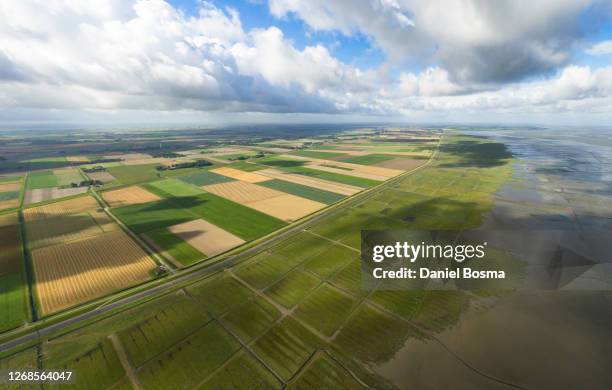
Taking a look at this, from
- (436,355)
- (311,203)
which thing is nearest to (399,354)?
(436,355)

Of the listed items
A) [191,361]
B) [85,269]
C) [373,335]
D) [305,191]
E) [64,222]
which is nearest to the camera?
[191,361]

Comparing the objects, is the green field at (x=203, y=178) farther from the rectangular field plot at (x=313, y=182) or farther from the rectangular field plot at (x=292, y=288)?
the rectangular field plot at (x=292, y=288)

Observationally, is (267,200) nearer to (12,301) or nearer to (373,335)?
(12,301)

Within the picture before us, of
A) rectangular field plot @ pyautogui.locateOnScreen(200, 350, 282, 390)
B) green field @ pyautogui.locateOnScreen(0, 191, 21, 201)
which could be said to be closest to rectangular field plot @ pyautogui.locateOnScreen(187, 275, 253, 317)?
rectangular field plot @ pyautogui.locateOnScreen(200, 350, 282, 390)

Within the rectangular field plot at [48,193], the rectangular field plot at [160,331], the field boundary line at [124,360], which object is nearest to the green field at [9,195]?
the rectangular field plot at [48,193]

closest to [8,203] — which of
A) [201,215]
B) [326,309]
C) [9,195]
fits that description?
[9,195]

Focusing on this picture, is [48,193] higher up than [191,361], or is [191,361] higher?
[48,193]

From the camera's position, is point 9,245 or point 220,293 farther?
point 9,245

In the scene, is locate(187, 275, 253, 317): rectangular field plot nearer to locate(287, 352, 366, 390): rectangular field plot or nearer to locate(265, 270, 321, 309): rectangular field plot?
locate(265, 270, 321, 309): rectangular field plot
